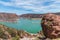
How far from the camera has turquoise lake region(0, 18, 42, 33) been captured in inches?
313

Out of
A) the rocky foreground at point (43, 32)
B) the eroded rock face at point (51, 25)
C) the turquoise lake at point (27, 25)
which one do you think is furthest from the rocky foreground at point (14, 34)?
the eroded rock face at point (51, 25)

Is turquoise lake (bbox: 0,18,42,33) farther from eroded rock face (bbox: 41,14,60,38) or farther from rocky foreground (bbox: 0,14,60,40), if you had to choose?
eroded rock face (bbox: 41,14,60,38)

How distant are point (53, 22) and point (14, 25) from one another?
144 centimetres

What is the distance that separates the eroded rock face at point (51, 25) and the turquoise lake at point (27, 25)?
0.23 metres

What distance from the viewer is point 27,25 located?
7977 mm

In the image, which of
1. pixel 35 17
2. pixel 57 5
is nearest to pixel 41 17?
pixel 35 17

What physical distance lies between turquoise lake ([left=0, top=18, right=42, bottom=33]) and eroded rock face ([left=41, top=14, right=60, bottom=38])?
232 mm

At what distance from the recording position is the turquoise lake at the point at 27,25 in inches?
313

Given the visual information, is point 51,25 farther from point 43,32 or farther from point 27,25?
point 27,25

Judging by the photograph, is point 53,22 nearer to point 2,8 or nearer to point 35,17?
point 35,17

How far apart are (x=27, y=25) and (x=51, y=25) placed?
0.88 meters

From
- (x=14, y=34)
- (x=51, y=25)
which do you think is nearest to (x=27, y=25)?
(x=14, y=34)

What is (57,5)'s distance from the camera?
26.3 ft

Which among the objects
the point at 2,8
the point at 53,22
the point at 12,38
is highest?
the point at 2,8
